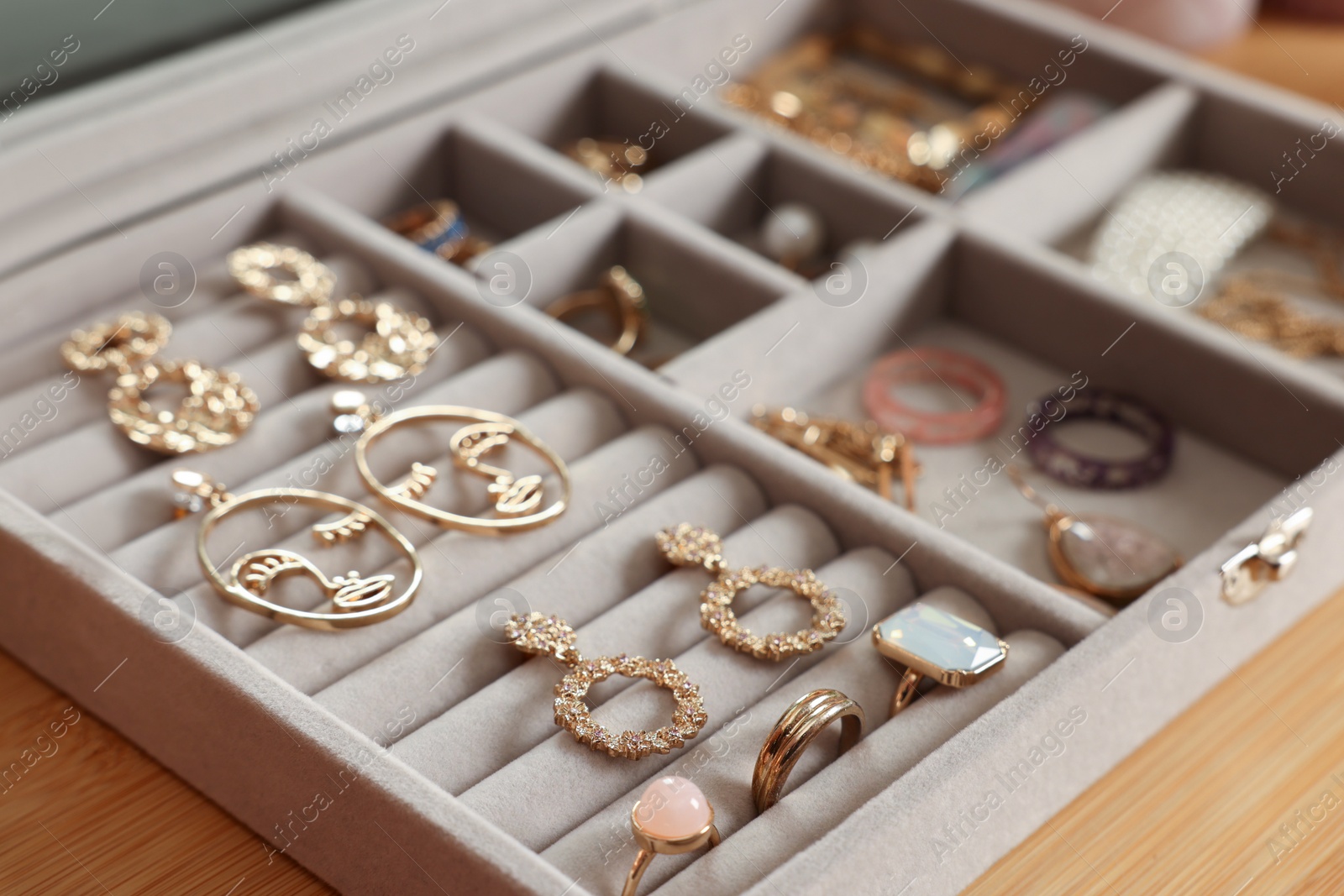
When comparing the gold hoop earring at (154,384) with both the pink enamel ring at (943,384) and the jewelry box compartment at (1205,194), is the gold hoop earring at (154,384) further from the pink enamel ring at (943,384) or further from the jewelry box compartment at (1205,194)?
the jewelry box compartment at (1205,194)

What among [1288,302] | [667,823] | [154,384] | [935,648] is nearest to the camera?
[667,823]

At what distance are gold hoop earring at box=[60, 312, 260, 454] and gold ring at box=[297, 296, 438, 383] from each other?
9cm

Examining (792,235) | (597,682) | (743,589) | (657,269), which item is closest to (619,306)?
(657,269)

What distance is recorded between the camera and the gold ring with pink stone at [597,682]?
45.6 inches

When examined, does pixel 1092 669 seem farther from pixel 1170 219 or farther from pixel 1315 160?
pixel 1315 160

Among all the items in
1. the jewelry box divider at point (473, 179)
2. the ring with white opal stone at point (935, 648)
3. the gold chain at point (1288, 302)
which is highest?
the gold chain at point (1288, 302)

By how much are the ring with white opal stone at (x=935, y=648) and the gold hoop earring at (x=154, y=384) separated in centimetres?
72

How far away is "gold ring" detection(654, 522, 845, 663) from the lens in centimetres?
125

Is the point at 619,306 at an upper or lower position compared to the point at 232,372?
upper

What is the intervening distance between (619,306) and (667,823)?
2.71 ft

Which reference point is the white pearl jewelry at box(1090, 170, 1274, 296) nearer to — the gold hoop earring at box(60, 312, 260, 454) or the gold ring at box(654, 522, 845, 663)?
the gold ring at box(654, 522, 845, 663)

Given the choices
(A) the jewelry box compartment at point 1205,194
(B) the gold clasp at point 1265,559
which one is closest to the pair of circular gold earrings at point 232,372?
(A) the jewelry box compartment at point 1205,194

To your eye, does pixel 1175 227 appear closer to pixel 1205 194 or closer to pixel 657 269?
pixel 1205 194

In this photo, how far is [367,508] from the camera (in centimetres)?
139
